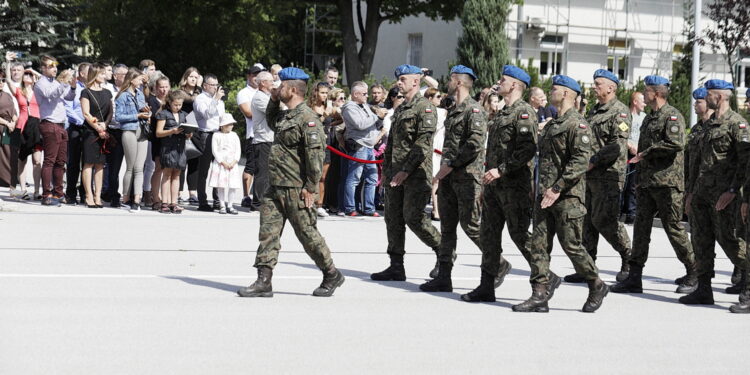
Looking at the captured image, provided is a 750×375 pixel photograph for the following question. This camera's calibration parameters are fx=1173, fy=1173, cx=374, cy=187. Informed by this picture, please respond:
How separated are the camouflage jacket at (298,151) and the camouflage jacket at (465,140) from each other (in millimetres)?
1202

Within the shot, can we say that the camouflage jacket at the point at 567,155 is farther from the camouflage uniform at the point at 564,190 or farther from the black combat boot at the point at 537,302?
the black combat boot at the point at 537,302

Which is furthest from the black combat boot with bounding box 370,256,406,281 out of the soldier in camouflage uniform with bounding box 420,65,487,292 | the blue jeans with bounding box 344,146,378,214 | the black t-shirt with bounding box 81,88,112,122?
the black t-shirt with bounding box 81,88,112,122

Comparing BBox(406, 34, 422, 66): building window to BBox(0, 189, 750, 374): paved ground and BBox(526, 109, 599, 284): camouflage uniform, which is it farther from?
BBox(526, 109, 599, 284): camouflage uniform

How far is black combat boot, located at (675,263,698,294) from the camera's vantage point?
1038 centimetres

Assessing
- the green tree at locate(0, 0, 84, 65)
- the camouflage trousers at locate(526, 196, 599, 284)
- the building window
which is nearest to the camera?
the camouflage trousers at locate(526, 196, 599, 284)

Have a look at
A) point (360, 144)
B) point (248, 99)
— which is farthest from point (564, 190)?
point (248, 99)

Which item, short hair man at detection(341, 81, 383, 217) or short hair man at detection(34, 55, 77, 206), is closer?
short hair man at detection(34, 55, 77, 206)

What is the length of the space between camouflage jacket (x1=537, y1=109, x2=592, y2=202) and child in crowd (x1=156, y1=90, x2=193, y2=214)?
24.9 ft

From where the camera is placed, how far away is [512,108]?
9250mm

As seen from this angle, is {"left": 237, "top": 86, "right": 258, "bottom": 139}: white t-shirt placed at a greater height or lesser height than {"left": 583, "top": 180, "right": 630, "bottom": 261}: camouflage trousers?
greater

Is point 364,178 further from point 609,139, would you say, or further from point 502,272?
point 609,139

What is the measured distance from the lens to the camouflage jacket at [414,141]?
33.1ft

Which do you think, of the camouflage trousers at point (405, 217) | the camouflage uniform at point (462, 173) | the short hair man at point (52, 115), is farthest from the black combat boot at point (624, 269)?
the short hair man at point (52, 115)

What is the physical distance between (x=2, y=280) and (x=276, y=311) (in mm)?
2497
